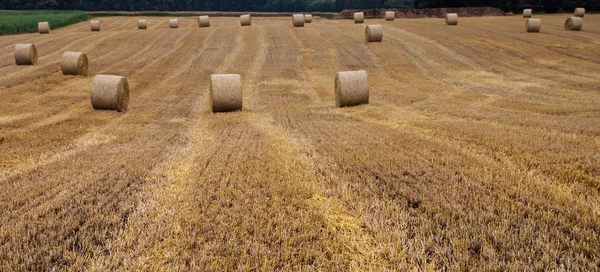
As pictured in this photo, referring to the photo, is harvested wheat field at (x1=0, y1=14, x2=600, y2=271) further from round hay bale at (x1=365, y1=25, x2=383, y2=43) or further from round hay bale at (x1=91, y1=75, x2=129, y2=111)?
round hay bale at (x1=365, y1=25, x2=383, y2=43)

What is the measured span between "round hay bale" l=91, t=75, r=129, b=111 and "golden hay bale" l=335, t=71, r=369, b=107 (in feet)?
25.7

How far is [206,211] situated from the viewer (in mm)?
4758

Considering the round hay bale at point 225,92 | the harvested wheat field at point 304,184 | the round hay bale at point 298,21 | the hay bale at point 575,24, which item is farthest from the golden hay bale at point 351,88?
the hay bale at point 575,24

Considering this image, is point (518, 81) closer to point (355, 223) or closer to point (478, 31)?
point (478, 31)

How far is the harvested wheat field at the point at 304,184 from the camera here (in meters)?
3.79

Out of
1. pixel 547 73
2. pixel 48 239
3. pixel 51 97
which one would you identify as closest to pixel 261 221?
pixel 48 239

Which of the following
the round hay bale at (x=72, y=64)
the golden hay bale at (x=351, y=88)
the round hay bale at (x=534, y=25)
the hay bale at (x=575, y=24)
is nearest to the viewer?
the golden hay bale at (x=351, y=88)

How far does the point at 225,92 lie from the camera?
13.5 m

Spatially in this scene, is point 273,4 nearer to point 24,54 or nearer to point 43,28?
point 43,28

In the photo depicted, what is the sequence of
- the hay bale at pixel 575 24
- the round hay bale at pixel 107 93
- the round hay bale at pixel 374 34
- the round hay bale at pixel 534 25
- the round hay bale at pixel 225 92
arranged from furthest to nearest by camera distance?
1. the hay bale at pixel 575 24
2. the round hay bale at pixel 534 25
3. the round hay bale at pixel 374 34
4. the round hay bale at pixel 225 92
5. the round hay bale at pixel 107 93

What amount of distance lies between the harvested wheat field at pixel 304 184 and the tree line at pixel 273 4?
61301 mm

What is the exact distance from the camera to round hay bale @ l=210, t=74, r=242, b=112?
13.4 metres

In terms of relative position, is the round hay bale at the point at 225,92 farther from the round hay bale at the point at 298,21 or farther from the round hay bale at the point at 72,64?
the round hay bale at the point at 298,21

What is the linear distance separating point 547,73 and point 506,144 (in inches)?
660
